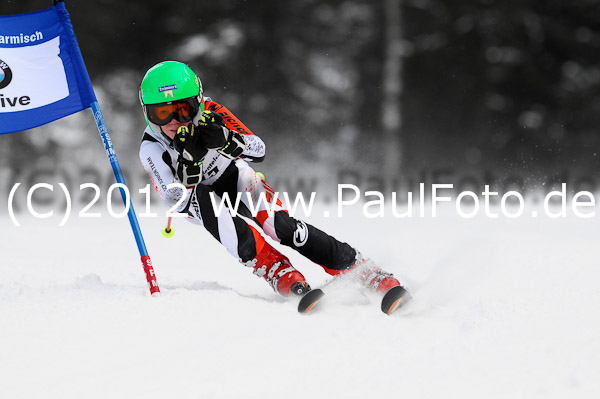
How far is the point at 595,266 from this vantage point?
4066mm

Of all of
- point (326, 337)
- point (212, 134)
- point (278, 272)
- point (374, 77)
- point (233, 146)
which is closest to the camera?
point (326, 337)

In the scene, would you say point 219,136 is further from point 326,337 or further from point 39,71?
point 39,71

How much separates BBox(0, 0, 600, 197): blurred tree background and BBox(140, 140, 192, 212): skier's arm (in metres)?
13.8

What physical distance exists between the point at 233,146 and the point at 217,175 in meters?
0.39

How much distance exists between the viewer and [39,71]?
4.13 metres

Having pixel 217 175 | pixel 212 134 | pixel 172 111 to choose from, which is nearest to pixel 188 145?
pixel 212 134

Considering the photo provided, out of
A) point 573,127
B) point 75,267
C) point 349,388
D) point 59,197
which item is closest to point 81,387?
point 349,388

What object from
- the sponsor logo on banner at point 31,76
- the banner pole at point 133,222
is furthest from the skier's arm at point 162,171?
the sponsor logo on banner at point 31,76

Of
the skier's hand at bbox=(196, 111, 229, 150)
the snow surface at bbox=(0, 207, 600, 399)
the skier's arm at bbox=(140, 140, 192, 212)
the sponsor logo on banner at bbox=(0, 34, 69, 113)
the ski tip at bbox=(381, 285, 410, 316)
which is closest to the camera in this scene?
the snow surface at bbox=(0, 207, 600, 399)

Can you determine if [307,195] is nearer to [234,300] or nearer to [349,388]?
[234,300]

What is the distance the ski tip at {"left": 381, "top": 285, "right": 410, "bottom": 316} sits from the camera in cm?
312

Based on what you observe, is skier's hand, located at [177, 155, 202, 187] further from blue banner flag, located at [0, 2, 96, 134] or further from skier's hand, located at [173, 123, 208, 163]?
blue banner flag, located at [0, 2, 96, 134]

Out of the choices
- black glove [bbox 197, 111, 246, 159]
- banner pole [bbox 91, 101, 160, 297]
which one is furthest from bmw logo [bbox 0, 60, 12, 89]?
black glove [bbox 197, 111, 246, 159]

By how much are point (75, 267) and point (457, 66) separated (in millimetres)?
15378
